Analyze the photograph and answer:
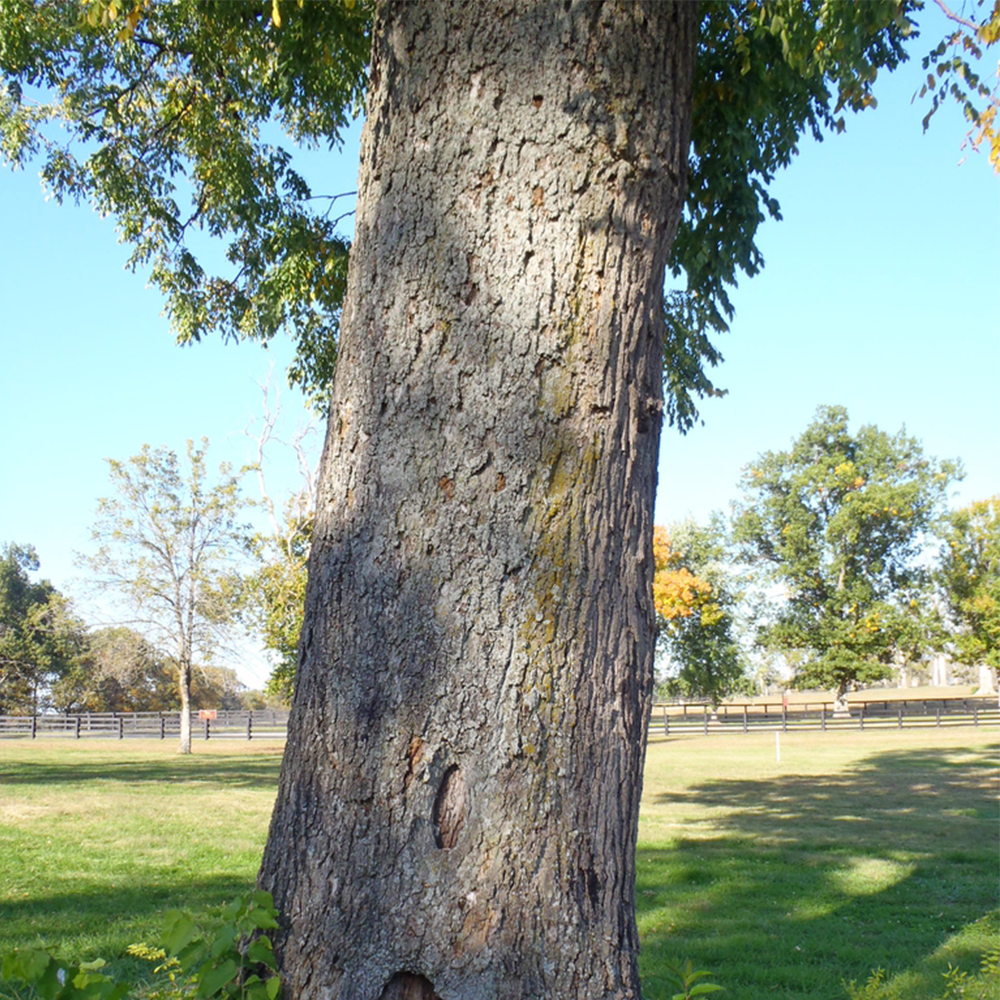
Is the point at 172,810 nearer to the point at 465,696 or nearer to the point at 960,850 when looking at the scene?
the point at 960,850

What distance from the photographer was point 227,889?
7660 millimetres

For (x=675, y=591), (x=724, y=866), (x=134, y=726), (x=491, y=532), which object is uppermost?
(x=675, y=591)

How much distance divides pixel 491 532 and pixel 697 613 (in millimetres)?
41200

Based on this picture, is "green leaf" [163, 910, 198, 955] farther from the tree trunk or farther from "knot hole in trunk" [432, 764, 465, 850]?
the tree trunk

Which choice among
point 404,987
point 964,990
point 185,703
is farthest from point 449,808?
point 185,703

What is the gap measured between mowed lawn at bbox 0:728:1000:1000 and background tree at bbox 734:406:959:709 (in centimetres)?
2776

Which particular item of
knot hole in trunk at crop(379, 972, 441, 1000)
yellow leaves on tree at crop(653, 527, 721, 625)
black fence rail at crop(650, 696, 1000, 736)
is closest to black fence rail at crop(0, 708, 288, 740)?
yellow leaves on tree at crop(653, 527, 721, 625)

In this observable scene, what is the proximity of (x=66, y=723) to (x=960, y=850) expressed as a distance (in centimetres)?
4088

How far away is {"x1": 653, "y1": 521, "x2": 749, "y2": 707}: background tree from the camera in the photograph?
36966 millimetres

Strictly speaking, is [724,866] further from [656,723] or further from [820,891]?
[656,723]

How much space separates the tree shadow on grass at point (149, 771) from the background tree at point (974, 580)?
114 ft

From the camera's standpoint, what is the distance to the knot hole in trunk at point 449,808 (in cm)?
226

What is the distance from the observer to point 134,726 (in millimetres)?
41000

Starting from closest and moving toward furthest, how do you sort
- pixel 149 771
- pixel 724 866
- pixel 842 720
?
pixel 724 866 < pixel 149 771 < pixel 842 720
